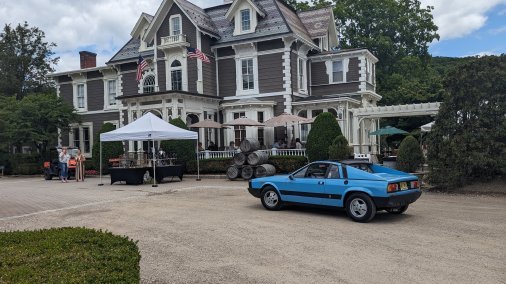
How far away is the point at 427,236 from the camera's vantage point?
7965 millimetres

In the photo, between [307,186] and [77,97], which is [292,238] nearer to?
[307,186]

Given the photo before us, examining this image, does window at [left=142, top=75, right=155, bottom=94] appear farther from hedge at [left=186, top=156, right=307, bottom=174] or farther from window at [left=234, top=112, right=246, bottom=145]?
hedge at [left=186, top=156, right=307, bottom=174]

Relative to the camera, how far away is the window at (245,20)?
27.0m

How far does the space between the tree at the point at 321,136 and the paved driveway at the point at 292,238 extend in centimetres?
682

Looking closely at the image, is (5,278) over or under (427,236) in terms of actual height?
over

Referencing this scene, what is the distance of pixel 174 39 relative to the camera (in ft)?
89.0

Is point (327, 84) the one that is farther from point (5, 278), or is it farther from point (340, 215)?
point (5, 278)

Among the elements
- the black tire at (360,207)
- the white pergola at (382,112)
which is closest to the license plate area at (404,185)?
the black tire at (360,207)

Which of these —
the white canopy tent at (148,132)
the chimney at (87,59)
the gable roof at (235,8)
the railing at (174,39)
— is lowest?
the white canopy tent at (148,132)

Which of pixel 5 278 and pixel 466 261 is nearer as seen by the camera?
pixel 5 278

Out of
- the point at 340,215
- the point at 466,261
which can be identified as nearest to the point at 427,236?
the point at 466,261

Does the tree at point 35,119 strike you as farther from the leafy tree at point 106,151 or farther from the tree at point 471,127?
the tree at point 471,127

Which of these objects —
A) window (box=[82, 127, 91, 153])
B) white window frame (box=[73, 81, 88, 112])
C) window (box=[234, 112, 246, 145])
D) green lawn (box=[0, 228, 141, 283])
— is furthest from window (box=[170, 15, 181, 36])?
green lawn (box=[0, 228, 141, 283])

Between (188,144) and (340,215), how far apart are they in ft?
47.0
